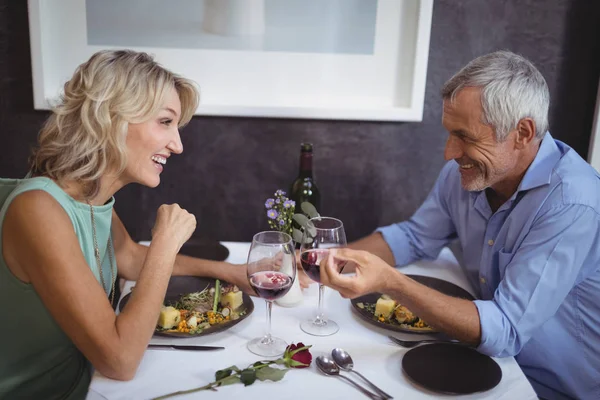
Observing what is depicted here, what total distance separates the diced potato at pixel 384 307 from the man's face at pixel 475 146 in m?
0.42

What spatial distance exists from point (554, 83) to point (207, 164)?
1.37 metres

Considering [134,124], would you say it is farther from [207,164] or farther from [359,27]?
[359,27]

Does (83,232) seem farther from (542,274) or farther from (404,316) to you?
(542,274)

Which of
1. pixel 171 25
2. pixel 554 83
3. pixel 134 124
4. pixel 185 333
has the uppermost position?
pixel 171 25

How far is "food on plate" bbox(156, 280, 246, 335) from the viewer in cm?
139

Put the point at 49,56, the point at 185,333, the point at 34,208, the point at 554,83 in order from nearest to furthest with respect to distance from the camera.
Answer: the point at 34,208
the point at 185,333
the point at 49,56
the point at 554,83

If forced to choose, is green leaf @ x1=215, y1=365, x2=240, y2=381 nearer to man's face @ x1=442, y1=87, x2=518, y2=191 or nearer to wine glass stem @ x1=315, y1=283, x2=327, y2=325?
wine glass stem @ x1=315, y1=283, x2=327, y2=325

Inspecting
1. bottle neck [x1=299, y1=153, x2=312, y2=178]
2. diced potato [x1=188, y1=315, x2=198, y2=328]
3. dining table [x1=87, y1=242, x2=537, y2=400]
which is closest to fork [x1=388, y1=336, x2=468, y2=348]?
dining table [x1=87, y1=242, x2=537, y2=400]

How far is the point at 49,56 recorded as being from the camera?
83.2 inches

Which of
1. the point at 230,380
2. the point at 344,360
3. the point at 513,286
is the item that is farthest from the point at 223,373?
the point at 513,286

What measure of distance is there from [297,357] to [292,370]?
3cm

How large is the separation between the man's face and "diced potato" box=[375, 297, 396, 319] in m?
0.42

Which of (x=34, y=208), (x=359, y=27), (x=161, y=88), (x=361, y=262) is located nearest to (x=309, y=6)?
(x=359, y=27)

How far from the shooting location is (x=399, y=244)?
1.92 metres
